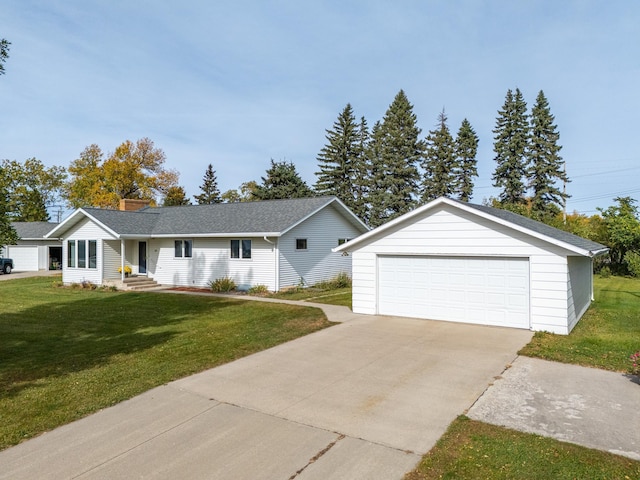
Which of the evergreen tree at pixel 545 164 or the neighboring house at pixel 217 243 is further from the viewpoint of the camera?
the evergreen tree at pixel 545 164

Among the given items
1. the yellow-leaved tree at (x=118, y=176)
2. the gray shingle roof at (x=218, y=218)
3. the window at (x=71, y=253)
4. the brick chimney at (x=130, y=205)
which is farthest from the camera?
the yellow-leaved tree at (x=118, y=176)

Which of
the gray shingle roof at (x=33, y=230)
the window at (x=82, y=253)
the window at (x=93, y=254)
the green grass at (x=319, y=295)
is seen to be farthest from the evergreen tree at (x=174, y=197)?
the green grass at (x=319, y=295)

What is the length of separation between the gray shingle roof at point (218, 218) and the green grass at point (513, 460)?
46.6 feet

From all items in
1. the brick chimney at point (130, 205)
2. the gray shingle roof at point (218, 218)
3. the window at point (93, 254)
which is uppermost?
the brick chimney at point (130, 205)

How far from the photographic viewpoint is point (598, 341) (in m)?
9.41

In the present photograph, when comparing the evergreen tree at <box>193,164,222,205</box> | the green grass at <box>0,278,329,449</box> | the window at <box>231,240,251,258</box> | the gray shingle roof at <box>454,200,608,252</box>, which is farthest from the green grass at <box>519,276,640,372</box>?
the evergreen tree at <box>193,164,222,205</box>

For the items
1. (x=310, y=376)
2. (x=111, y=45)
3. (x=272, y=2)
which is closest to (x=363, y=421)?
(x=310, y=376)

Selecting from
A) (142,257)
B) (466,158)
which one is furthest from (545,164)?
(142,257)

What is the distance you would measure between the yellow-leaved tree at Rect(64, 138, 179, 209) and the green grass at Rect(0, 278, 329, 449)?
109 ft

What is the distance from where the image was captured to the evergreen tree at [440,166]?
42031mm

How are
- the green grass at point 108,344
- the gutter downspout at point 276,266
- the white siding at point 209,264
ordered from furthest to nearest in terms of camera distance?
the white siding at point 209,264
the gutter downspout at point 276,266
the green grass at point 108,344

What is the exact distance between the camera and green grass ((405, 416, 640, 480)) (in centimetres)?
397

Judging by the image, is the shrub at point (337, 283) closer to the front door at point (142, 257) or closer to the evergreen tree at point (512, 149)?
the front door at point (142, 257)

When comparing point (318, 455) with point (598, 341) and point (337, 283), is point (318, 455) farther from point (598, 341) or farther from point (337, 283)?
point (337, 283)
